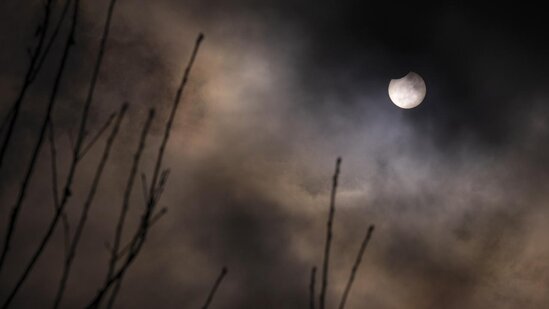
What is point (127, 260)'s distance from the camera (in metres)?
2.22

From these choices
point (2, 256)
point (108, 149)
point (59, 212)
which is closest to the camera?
point (2, 256)

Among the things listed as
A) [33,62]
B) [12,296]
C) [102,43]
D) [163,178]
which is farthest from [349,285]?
[33,62]

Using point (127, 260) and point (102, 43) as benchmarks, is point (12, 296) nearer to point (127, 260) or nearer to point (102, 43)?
point (127, 260)

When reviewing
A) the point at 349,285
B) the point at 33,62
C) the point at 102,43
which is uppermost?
the point at 102,43

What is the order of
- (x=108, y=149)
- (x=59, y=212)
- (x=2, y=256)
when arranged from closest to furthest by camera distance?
(x=2, y=256), (x=59, y=212), (x=108, y=149)

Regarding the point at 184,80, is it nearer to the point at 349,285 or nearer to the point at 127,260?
the point at 127,260

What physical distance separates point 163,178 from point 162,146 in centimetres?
14

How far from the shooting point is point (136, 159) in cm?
228

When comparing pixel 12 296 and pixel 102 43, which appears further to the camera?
pixel 102 43

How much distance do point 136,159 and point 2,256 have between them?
63cm

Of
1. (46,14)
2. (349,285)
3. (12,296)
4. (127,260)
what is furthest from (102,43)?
(349,285)

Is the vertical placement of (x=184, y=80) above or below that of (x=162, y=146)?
above

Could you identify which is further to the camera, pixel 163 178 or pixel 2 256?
pixel 163 178

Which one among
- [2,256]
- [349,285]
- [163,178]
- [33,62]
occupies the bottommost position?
[2,256]
